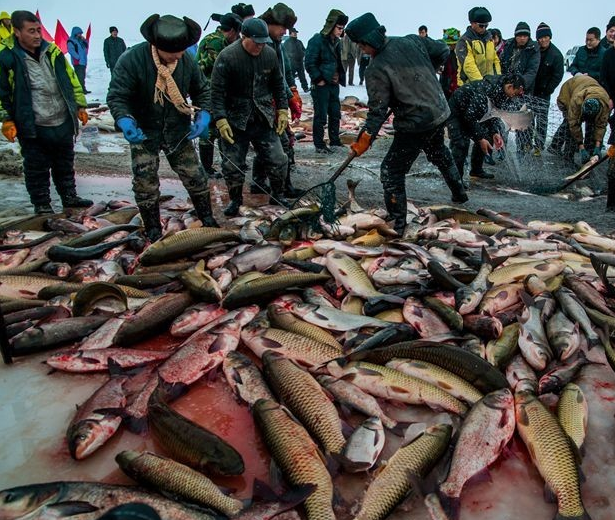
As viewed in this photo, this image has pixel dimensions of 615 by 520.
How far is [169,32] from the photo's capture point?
4.93 m

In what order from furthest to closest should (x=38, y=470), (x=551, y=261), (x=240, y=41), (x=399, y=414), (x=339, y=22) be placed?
(x=339, y=22) → (x=240, y=41) → (x=551, y=261) → (x=399, y=414) → (x=38, y=470)

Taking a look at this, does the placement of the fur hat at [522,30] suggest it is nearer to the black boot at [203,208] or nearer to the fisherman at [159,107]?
the fisherman at [159,107]

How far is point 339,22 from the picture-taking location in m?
10.7

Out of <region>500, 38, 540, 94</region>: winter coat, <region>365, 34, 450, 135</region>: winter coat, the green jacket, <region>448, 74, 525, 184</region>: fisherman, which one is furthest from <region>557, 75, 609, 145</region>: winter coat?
the green jacket

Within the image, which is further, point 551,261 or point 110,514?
point 551,261

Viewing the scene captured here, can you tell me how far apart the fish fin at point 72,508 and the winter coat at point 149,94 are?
3.97m

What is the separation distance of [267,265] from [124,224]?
2.34 metres

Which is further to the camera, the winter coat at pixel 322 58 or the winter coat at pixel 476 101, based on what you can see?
the winter coat at pixel 322 58

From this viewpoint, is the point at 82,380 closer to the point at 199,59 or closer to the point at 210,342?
the point at 210,342

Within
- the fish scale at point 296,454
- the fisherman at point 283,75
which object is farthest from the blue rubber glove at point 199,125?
the fish scale at point 296,454

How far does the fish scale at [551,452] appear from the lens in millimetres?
2346

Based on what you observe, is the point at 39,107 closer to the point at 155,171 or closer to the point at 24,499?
the point at 155,171

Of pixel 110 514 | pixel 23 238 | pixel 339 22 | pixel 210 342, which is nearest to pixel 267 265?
pixel 210 342

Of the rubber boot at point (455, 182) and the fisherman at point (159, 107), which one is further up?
the fisherman at point (159, 107)
